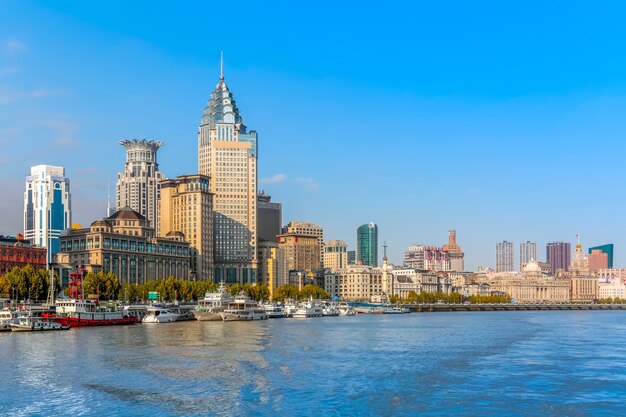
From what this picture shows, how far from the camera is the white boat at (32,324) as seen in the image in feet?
454

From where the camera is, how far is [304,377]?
267 feet

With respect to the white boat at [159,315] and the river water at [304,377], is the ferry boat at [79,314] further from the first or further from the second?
the river water at [304,377]

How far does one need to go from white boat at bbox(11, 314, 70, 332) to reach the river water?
36.9 feet

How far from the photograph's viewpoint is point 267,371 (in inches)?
3339

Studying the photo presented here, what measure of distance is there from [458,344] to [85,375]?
2339 inches

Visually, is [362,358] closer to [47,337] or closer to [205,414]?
[205,414]

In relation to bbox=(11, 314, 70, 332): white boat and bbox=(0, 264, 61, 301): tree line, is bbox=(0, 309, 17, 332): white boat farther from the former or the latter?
bbox=(0, 264, 61, 301): tree line

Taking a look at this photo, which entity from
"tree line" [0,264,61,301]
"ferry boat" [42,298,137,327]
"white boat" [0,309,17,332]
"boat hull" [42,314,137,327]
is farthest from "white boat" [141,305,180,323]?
"white boat" [0,309,17,332]

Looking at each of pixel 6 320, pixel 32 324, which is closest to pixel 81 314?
pixel 32 324

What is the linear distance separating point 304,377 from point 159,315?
353ft

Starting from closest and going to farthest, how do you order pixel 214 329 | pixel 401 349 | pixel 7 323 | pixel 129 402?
pixel 129 402 → pixel 401 349 → pixel 7 323 → pixel 214 329

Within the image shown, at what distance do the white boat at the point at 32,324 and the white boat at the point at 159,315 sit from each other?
35.0 meters

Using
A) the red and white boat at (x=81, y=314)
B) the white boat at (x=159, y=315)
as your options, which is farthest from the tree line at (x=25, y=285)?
the red and white boat at (x=81, y=314)

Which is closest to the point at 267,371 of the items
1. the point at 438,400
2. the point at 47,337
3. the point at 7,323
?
the point at 438,400
